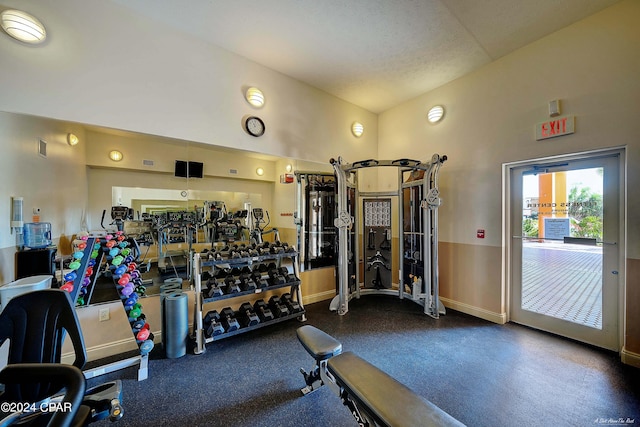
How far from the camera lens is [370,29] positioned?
263 cm

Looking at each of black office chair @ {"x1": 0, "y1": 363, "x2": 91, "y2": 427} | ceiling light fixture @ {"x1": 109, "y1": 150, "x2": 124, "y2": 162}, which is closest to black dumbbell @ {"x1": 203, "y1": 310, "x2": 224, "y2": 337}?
black office chair @ {"x1": 0, "y1": 363, "x2": 91, "y2": 427}

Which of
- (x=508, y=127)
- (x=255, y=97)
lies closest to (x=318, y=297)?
(x=255, y=97)

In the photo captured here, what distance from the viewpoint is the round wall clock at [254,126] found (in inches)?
125

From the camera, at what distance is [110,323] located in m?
2.44

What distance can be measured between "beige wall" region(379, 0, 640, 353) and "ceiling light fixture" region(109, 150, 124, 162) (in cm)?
402

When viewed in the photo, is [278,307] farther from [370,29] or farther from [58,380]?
[370,29]

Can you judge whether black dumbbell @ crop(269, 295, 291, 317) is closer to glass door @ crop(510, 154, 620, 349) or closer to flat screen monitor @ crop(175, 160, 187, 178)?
flat screen monitor @ crop(175, 160, 187, 178)

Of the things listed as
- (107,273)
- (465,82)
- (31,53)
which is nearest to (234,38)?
(31,53)

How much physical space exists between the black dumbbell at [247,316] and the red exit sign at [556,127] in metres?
3.98

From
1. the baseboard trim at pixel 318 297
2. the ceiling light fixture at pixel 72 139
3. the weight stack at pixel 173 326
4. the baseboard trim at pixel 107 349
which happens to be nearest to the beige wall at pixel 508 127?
the baseboard trim at pixel 318 297

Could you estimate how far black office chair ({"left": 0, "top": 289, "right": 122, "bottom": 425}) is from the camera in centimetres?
120

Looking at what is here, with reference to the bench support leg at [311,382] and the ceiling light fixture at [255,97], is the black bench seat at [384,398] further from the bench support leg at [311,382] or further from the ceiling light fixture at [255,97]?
the ceiling light fixture at [255,97]

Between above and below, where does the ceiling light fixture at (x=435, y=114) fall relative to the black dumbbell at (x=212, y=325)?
above

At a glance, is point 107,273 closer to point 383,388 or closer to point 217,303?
point 217,303
